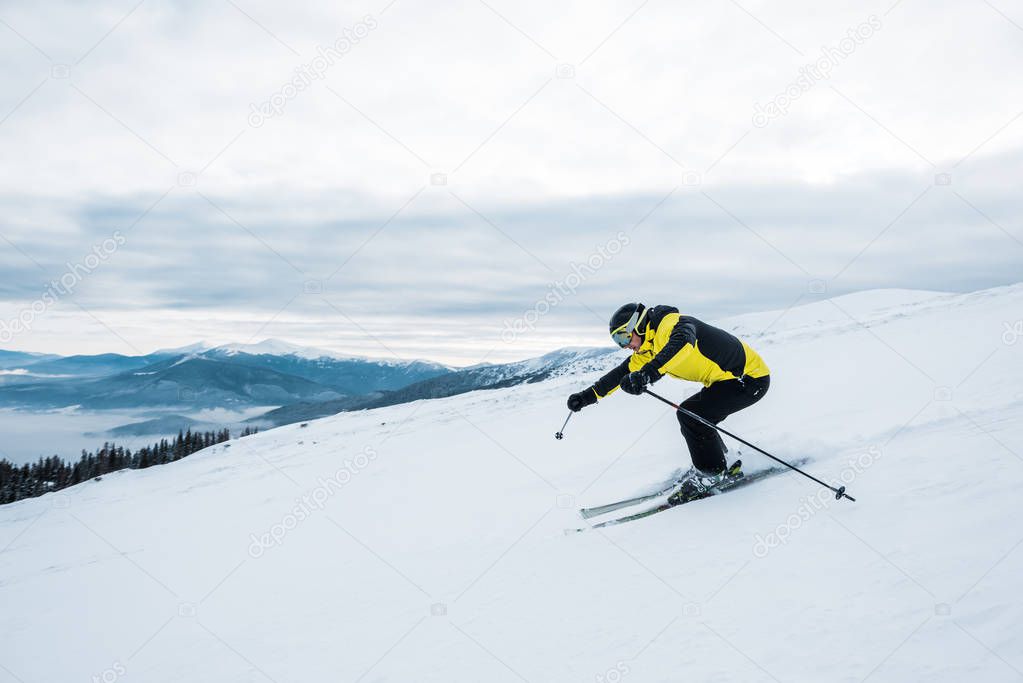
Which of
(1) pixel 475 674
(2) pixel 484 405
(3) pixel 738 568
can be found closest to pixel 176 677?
(1) pixel 475 674

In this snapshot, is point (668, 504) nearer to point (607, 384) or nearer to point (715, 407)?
point (715, 407)

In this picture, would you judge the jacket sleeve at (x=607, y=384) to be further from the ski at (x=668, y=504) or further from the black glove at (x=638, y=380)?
the ski at (x=668, y=504)

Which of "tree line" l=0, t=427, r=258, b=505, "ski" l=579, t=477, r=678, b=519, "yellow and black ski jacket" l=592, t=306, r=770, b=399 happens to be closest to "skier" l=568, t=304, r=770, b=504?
"yellow and black ski jacket" l=592, t=306, r=770, b=399

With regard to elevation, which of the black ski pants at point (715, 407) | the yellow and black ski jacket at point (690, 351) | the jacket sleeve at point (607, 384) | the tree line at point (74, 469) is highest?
the yellow and black ski jacket at point (690, 351)

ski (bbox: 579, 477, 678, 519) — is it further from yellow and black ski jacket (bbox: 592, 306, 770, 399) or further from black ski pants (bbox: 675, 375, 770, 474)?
yellow and black ski jacket (bbox: 592, 306, 770, 399)

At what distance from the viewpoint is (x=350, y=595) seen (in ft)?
20.2

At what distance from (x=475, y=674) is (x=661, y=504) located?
11.5ft

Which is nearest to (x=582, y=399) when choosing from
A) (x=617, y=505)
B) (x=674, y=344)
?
(x=617, y=505)

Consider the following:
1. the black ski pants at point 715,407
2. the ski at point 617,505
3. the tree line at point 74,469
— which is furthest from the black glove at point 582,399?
the tree line at point 74,469

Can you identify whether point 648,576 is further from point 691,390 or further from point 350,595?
point 691,390

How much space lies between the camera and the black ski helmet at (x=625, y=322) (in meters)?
6.54

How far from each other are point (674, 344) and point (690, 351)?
0.39 m

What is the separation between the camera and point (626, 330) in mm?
6547

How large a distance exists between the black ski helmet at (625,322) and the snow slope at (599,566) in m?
2.18
